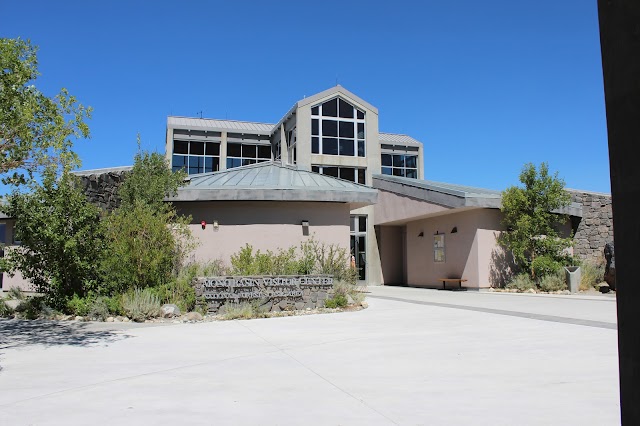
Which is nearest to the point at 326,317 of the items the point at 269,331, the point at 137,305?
the point at 269,331

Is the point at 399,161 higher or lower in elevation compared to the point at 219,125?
lower

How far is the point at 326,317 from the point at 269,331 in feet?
7.52

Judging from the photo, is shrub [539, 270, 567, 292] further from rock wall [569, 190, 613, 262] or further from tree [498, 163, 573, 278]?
rock wall [569, 190, 613, 262]

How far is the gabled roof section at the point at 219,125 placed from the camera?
3425 cm

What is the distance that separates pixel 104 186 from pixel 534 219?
592 inches

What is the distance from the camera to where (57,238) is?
10703 millimetres

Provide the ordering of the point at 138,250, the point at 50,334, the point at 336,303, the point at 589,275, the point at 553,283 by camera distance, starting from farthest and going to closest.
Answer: the point at 589,275, the point at 553,283, the point at 336,303, the point at 138,250, the point at 50,334

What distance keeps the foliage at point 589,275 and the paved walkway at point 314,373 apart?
10104 mm

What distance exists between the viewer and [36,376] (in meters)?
5.48

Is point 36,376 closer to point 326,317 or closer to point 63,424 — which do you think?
point 63,424

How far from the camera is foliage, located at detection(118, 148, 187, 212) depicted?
47.4 feet

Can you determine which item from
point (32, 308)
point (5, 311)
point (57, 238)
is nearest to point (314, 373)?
point (57, 238)

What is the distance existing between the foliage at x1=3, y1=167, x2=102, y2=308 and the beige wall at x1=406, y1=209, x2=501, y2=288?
14.0 meters

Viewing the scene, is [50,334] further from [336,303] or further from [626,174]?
[626,174]
